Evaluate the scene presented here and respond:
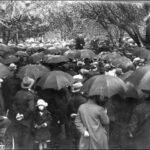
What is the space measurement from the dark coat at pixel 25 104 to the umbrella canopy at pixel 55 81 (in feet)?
2.25

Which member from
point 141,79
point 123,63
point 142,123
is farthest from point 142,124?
point 123,63

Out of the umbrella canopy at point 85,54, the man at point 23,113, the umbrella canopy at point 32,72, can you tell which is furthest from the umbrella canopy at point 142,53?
the man at point 23,113

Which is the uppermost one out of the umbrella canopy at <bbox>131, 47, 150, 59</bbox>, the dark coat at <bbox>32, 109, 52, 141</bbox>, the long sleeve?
the umbrella canopy at <bbox>131, 47, 150, 59</bbox>

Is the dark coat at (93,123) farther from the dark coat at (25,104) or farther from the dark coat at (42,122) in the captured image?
the dark coat at (25,104)

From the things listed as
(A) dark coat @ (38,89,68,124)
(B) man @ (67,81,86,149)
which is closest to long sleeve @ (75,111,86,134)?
(B) man @ (67,81,86,149)

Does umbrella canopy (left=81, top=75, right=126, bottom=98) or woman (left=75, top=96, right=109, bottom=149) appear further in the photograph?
umbrella canopy (left=81, top=75, right=126, bottom=98)

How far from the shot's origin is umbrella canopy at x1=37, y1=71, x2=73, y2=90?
877 cm

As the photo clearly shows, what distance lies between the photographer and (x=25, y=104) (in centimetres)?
801

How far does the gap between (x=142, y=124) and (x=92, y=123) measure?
4.01 ft

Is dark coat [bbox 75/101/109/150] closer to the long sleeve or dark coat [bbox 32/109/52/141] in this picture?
the long sleeve

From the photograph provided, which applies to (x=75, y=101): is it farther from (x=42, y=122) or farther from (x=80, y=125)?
(x=80, y=125)

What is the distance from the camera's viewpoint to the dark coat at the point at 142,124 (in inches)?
273

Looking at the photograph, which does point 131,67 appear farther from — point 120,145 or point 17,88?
point 17,88

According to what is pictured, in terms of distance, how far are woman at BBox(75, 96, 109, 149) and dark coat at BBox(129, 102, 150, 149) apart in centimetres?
91
